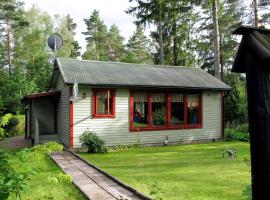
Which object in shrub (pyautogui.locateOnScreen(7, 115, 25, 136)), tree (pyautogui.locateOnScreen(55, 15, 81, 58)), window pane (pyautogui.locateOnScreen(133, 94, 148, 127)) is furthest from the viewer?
tree (pyautogui.locateOnScreen(55, 15, 81, 58))

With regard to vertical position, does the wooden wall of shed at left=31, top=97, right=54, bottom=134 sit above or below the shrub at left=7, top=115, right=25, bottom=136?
above

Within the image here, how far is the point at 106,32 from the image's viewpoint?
56.4m

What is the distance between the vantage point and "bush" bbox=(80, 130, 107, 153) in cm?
1295

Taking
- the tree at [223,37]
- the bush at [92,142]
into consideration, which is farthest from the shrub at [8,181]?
the tree at [223,37]

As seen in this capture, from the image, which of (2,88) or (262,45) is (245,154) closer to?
(262,45)

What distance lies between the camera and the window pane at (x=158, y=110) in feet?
50.4

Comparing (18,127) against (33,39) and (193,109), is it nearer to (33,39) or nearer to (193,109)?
(193,109)

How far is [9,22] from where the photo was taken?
40.3 m

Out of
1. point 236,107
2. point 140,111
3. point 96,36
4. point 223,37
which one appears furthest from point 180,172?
point 96,36

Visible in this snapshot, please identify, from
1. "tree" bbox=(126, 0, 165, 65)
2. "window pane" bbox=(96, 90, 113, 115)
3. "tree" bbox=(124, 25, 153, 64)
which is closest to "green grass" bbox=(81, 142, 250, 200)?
"window pane" bbox=(96, 90, 113, 115)

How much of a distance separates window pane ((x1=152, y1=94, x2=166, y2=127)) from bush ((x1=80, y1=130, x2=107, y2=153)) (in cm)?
327

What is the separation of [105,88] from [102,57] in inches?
1548

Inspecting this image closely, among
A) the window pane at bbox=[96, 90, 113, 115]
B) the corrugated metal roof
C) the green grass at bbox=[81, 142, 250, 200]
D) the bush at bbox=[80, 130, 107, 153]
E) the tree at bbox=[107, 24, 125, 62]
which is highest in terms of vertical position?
the tree at bbox=[107, 24, 125, 62]

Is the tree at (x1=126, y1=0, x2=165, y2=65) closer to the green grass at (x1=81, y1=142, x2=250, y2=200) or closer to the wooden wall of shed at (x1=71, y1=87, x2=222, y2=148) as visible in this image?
the wooden wall of shed at (x1=71, y1=87, x2=222, y2=148)
